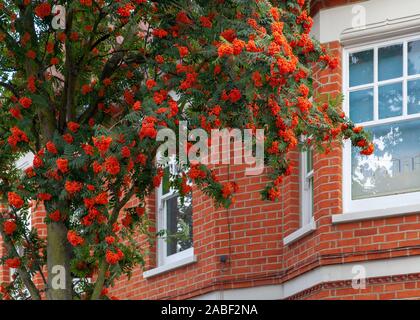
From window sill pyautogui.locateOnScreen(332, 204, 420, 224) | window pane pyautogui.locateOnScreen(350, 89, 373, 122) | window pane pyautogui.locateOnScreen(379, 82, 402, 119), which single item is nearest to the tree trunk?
window sill pyautogui.locateOnScreen(332, 204, 420, 224)

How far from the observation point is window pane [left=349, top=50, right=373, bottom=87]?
14.8 meters

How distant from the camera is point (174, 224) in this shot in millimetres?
18438

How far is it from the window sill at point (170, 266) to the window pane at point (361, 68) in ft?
12.5

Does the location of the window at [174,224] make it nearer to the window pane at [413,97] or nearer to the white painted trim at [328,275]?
the white painted trim at [328,275]

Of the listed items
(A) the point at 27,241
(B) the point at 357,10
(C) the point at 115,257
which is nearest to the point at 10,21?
(A) the point at 27,241

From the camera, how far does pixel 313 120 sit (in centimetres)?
1217

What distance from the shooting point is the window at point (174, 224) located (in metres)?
17.8

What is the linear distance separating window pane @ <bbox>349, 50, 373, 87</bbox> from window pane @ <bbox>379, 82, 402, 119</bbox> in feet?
0.83

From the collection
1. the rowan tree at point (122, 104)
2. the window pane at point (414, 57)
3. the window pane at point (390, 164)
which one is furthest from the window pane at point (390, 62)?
the rowan tree at point (122, 104)

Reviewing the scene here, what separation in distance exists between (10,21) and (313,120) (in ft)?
12.2

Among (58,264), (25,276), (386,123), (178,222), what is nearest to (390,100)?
(386,123)

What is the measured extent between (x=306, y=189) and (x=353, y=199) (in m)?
1.09

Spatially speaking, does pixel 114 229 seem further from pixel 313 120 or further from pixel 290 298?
pixel 290 298

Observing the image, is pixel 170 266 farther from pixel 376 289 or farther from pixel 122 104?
pixel 122 104
